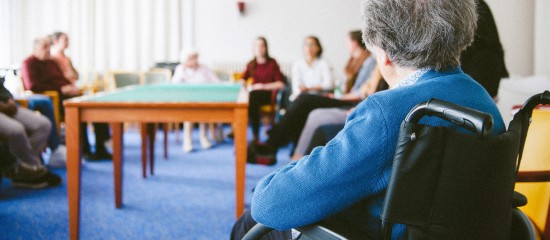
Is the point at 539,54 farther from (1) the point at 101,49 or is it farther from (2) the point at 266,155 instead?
(1) the point at 101,49

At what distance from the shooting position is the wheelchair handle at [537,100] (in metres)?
0.88

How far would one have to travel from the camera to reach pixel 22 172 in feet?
10.1

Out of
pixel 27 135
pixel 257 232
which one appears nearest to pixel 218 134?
pixel 27 135

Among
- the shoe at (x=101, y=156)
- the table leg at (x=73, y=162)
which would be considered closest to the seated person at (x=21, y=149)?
the shoe at (x=101, y=156)

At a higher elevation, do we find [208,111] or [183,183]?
[208,111]

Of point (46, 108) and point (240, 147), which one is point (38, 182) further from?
point (240, 147)

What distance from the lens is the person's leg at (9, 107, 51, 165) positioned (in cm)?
300

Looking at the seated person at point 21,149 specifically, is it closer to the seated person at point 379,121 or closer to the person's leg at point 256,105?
the person's leg at point 256,105

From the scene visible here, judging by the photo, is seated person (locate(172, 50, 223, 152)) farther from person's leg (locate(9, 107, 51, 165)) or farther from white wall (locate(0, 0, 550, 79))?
A: white wall (locate(0, 0, 550, 79))

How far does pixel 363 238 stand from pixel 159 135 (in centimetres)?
518

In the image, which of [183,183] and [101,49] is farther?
[101,49]

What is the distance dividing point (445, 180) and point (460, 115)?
5.0 inches

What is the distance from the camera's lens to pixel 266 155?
398 cm

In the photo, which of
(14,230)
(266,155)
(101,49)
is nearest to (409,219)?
(14,230)
